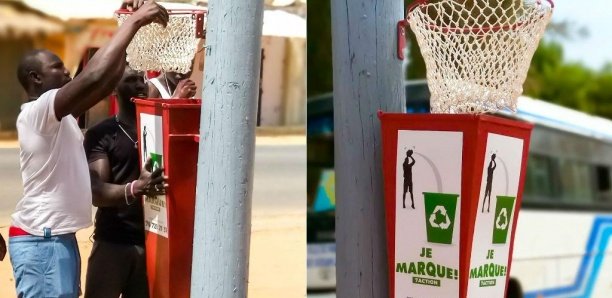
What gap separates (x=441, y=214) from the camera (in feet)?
11.9

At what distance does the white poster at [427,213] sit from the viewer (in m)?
3.59

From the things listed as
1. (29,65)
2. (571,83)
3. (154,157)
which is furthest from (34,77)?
(571,83)

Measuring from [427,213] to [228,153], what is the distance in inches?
33.5

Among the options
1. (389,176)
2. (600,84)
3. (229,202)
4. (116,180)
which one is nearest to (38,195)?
(116,180)

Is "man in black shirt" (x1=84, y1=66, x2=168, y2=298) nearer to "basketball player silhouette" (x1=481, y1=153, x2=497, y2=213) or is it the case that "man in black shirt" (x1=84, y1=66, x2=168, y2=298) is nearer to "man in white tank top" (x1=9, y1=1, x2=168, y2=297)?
"man in white tank top" (x1=9, y1=1, x2=168, y2=297)

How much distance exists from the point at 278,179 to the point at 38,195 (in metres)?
3.38

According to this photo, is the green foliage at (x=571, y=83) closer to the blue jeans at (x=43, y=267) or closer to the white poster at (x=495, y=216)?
the white poster at (x=495, y=216)

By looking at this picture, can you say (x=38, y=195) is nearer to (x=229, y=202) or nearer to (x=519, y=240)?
(x=229, y=202)

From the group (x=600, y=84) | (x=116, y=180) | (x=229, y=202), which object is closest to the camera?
(x=229, y=202)

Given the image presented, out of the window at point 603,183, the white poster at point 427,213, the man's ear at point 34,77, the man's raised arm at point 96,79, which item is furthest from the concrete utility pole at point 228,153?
the window at point 603,183

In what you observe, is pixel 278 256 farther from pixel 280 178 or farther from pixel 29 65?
pixel 29 65

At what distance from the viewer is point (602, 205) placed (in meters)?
12.0

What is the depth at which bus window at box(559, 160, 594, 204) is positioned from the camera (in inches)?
454

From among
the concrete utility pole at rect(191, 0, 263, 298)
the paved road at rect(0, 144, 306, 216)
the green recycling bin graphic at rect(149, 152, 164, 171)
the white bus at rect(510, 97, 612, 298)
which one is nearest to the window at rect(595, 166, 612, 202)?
the white bus at rect(510, 97, 612, 298)
